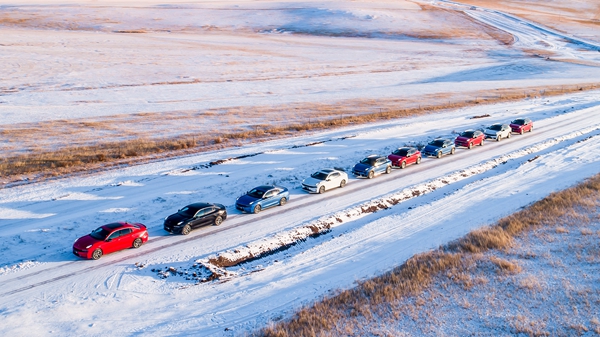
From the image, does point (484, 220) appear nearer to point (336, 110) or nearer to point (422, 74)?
point (336, 110)

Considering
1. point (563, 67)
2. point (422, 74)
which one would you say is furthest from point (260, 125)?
point (563, 67)

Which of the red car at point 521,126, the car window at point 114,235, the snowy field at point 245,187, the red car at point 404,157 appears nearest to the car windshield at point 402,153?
the red car at point 404,157

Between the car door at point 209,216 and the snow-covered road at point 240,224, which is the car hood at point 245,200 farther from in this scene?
the car door at point 209,216

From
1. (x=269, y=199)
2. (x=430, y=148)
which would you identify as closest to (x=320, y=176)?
(x=269, y=199)

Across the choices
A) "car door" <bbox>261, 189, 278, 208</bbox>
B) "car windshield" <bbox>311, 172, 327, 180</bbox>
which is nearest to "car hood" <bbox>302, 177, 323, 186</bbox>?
"car windshield" <bbox>311, 172, 327, 180</bbox>

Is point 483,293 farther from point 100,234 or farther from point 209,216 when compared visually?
point 100,234
